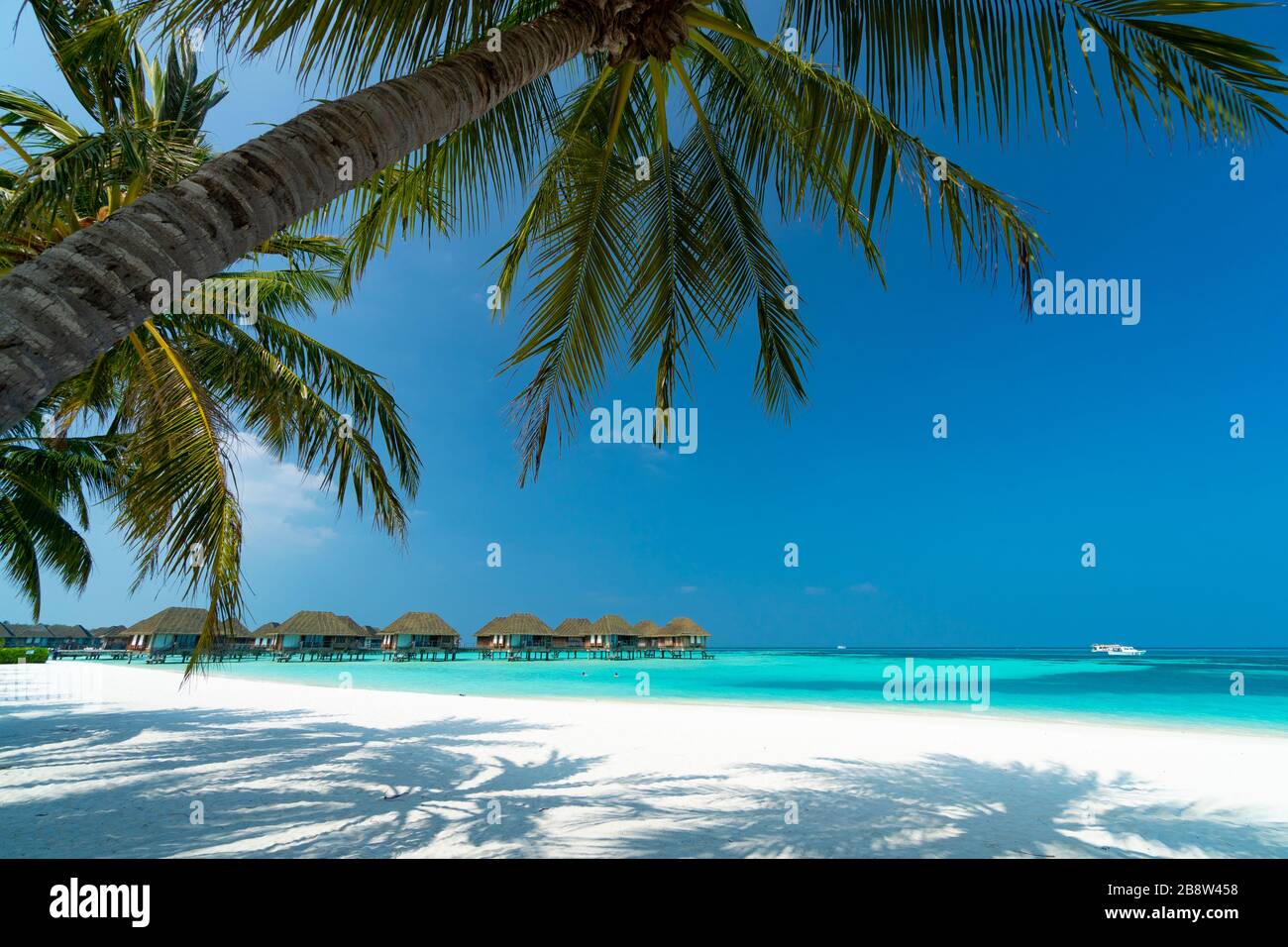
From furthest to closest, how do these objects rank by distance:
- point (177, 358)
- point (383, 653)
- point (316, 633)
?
point (383, 653) → point (316, 633) → point (177, 358)

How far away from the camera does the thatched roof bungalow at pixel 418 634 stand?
36094mm

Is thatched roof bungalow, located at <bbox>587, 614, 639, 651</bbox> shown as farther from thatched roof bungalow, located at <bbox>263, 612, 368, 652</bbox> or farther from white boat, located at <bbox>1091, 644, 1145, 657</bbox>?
white boat, located at <bbox>1091, 644, 1145, 657</bbox>

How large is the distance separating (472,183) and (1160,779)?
922 centimetres

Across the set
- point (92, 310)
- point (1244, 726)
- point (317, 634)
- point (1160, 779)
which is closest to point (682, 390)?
point (92, 310)

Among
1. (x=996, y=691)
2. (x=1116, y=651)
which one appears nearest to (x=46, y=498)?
(x=996, y=691)

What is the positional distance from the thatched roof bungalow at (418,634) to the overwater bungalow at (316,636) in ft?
6.45

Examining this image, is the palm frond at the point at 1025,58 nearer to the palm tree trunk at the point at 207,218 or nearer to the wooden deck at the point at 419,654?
the palm tree trunk at the point at 207,218

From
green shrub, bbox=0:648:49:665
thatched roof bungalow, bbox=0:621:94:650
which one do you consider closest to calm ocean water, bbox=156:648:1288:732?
green shrub, bbox=0:648:49:665

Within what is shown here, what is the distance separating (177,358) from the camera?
12.9 feet

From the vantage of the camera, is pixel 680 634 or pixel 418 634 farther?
pixel 680 634

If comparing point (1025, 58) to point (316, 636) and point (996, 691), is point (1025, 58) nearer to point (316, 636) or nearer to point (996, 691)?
point (996, 691)

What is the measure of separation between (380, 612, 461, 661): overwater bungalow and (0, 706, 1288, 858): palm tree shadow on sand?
2980 cm

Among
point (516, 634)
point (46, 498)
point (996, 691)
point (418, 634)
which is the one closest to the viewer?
→ point (46, 498)

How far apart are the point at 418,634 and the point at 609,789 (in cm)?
3471
